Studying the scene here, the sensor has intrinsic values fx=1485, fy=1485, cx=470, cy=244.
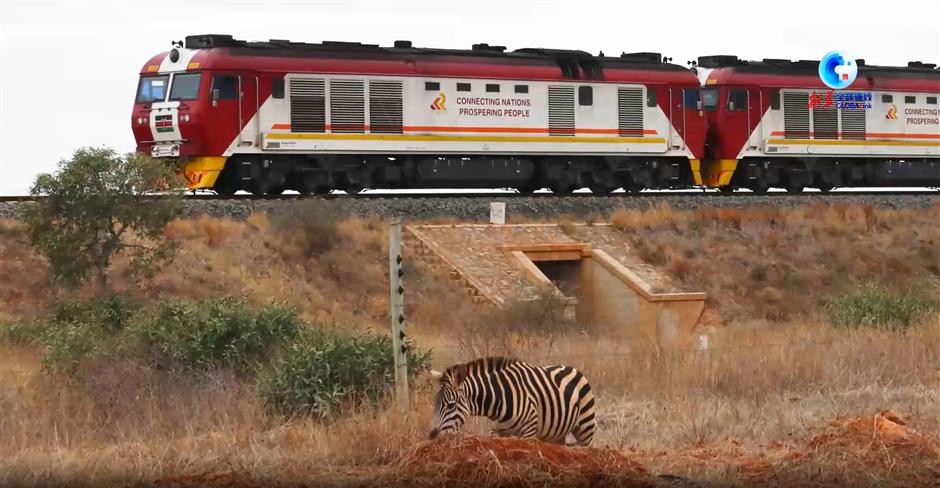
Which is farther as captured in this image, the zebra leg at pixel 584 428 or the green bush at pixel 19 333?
the green bush at pixel 19 333

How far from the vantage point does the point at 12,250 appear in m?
28.1

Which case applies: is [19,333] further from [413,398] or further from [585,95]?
[585,95]

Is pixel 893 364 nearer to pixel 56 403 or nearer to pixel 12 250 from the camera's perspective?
pixel 56 403

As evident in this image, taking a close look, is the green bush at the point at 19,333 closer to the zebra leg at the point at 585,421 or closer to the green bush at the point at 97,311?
the green bush at the point at 97,311

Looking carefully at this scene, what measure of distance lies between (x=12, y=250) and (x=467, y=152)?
1121cm

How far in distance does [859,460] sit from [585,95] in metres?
26.0

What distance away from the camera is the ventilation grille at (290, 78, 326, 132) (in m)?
32.6

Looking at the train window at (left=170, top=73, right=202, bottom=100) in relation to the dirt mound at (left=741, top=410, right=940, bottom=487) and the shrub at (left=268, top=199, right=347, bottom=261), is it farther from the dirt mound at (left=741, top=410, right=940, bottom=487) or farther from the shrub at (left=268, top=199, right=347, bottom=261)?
the dirt mound at (left=741, top=410, right=940, bottom=487)

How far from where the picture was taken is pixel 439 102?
114 ft

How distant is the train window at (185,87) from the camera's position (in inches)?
1255

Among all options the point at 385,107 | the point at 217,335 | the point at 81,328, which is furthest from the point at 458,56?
the point at 217,335

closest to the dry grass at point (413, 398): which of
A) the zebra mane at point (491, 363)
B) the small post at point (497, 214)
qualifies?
the zebra mane at point (491, 363)

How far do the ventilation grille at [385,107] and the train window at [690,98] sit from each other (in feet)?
30.0

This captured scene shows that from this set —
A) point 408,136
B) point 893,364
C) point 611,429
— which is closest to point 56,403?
point 611,429
